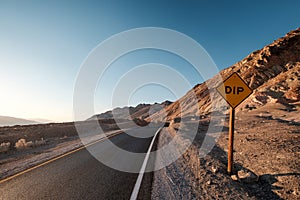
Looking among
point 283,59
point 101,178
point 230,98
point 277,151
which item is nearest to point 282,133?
point 277,151

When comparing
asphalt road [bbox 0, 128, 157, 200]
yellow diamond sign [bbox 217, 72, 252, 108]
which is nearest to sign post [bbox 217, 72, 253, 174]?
yellow diamond sign [bbox 217, 72, 252, 108]

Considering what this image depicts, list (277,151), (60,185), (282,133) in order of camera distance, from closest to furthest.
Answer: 1. (60,185)
2. (277,151)
3. (282,133)

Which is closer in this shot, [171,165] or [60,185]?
[60,185]

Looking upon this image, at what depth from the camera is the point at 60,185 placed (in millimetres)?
5773

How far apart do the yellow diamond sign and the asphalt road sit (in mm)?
3400

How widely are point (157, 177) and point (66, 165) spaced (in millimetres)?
3841

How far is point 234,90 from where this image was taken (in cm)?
652

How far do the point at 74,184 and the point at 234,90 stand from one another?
540cm

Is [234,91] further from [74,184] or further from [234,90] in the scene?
[74,184]

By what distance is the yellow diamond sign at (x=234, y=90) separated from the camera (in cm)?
647

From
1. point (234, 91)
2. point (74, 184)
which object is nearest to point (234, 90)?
point (234, 91)

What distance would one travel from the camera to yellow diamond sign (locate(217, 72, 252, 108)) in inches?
255

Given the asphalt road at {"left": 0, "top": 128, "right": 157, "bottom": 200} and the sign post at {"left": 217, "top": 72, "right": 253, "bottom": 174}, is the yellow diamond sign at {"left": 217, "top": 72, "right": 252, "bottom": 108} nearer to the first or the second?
the sign post at {"left": 217, "top": 72, "right": 253, "bottom": 174}

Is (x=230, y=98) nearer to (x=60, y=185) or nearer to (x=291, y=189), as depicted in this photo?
(x=291, y=189)
